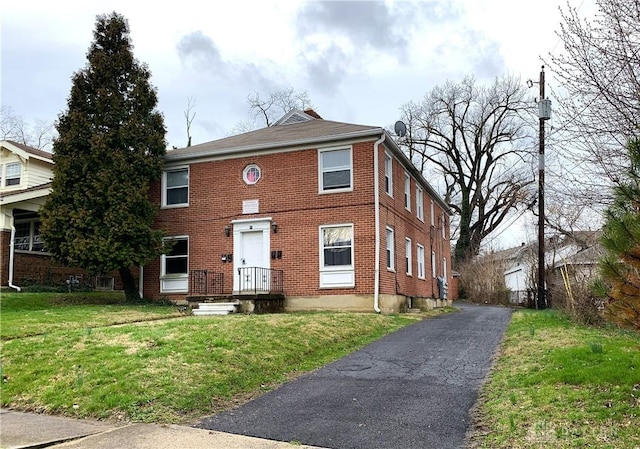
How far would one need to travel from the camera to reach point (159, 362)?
757cm

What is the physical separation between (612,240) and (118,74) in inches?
641

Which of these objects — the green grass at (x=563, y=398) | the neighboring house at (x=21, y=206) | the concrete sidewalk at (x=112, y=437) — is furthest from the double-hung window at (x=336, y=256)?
the concrete sidewalk at (x=112, y=437)

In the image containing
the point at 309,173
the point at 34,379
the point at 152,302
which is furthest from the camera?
the point at 152,302

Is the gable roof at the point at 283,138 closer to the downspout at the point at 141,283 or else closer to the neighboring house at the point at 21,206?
the downspout at the point at 141,283

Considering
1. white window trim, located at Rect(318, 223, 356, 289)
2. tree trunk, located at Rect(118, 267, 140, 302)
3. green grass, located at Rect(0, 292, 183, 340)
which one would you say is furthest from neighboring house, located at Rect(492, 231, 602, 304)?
tree trunk, located at Rect(118, 267, 140, 302)

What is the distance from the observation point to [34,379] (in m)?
7.47

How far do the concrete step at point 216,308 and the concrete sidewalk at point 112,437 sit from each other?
914 cm

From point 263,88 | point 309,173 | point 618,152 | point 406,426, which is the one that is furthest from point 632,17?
point 263,88

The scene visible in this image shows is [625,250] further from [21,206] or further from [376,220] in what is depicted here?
[21,206]

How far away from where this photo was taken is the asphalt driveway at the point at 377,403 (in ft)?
17.7

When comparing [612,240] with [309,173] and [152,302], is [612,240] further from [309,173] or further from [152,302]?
[152,302]

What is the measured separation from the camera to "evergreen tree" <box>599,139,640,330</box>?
5.11 metres

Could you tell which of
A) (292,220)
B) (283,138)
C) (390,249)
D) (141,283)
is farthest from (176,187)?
(390,249)

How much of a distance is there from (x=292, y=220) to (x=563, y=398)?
1183cm
